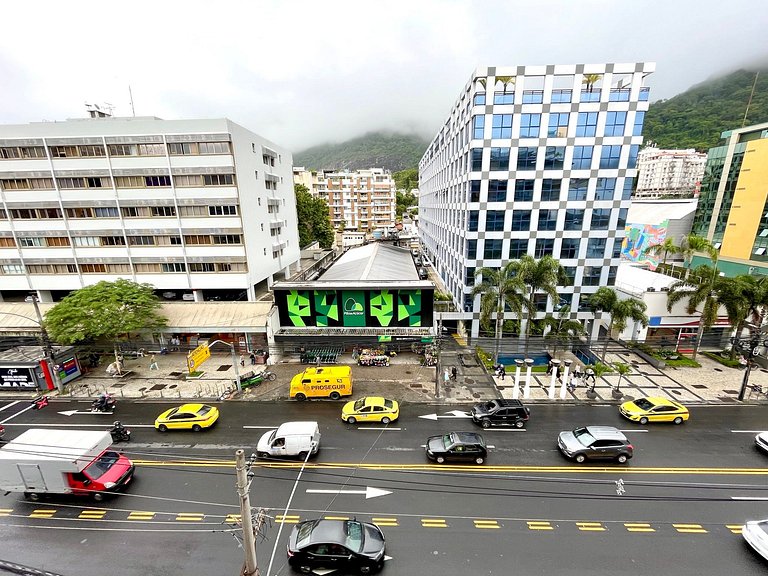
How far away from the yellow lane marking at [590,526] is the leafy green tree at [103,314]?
34831 mm

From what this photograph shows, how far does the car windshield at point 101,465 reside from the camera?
1544 cm

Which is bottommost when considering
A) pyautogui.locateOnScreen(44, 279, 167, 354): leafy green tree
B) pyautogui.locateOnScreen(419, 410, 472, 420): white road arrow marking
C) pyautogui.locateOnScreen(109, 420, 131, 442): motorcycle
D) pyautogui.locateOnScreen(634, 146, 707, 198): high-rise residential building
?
pyautogui.locateOnScreen(419, 410, 472, 420): white road arrow marking

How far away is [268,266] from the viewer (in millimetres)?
40750

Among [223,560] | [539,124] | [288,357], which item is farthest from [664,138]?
[223,560]

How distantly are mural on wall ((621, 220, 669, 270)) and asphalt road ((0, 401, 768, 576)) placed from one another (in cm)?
3902

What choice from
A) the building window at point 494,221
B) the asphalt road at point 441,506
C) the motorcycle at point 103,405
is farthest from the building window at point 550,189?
the motorcycle at point 103,405

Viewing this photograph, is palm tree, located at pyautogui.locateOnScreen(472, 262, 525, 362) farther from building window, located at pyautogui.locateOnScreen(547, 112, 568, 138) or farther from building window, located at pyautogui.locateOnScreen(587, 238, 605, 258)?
building window, located at pyautogui.locateOnScreen(547, 112, 568, 138)

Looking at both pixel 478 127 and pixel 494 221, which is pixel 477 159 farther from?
pixel 494 221

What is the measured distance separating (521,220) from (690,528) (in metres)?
24.4

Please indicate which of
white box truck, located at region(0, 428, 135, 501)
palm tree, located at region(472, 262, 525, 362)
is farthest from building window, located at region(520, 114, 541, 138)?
white box truck, located at region(0, 428, 135, 501)

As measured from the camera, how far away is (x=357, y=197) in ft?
359

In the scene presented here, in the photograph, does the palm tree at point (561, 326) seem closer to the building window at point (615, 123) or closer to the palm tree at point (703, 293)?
the palm tree at point (703, 293)

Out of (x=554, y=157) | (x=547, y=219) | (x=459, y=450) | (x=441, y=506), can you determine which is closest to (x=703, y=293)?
(x=547, y=219)

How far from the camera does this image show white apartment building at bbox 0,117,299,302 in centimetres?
3169
